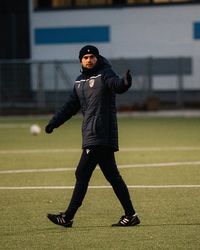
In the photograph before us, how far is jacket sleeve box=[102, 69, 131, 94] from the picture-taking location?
9930 mm

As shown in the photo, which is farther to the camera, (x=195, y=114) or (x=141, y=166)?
(x=195, y=114)

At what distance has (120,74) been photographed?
113 feet

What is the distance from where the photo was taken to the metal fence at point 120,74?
34031 mm

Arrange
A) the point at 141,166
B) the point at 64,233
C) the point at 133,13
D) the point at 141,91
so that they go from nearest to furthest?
the point at 64,233 → the point at 141,166 → the point at 141,91 → the point at 133,13

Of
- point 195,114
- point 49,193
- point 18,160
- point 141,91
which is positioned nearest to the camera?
point 49,193

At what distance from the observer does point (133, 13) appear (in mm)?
36688

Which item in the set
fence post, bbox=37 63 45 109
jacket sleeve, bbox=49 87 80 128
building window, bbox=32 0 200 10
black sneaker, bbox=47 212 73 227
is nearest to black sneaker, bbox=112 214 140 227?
black sneaker, bbox=47 212 73 227

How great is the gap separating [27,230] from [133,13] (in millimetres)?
26779

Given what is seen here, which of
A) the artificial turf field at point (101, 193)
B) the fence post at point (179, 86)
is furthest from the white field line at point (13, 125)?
the fence post at point (179, 86)

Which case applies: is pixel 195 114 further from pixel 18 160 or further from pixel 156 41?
pixel 18 160

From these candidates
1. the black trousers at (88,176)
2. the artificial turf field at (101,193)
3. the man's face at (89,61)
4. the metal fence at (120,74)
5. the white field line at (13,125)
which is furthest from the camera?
the metal fence at (120,74)

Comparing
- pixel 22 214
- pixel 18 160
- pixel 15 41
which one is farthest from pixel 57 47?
pixel 22 214

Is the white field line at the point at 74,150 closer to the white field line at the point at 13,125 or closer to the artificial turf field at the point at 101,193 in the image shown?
the artificial turf field at the point at 101,193

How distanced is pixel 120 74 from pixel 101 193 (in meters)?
21.2
